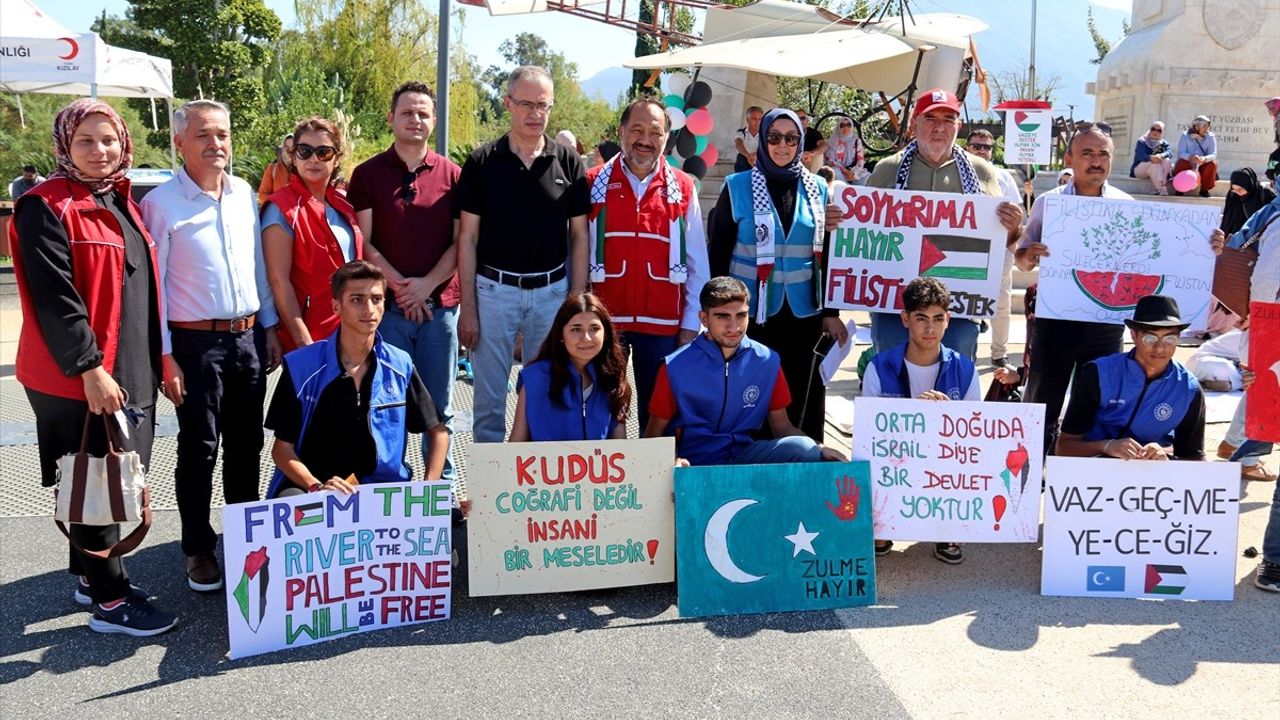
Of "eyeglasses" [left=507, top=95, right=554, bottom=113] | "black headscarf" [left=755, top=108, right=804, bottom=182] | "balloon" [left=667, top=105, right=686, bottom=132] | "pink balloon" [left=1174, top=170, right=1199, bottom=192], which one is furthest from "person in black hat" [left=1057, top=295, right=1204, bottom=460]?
"pink balloon" [left=1174, top=170, right=1199, bottom=192]

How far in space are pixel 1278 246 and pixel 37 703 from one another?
5186mm

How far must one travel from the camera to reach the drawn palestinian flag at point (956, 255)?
496 centimetres

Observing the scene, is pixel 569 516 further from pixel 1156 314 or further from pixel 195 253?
pixel 1156 314

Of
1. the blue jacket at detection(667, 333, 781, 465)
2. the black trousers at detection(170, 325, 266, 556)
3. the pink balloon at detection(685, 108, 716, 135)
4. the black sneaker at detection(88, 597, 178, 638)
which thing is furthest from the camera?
the pink balloon at detection(685, 108, 716, 135)

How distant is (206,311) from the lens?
394 cm

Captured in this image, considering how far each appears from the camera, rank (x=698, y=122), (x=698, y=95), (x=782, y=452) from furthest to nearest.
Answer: (x=698, y=95) < (x=698, y=122) < (x=782, y=452)

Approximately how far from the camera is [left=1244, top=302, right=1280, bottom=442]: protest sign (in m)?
4.36

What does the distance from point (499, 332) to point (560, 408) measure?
0.57 metres

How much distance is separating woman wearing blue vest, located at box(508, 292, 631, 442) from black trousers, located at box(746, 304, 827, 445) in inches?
32.2

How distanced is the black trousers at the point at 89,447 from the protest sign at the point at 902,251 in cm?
306

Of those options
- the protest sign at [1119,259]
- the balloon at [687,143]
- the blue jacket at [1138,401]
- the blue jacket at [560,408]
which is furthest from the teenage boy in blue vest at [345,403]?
the balloon at [687,143]

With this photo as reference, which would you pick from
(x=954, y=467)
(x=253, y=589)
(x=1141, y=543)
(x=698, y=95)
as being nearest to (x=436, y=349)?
(x=253, y=589)

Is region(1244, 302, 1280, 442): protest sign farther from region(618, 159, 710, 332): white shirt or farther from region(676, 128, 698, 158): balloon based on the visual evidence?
region(676, 128, 698, 158): balloon

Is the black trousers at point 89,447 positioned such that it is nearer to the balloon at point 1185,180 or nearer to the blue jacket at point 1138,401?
the blue jacket at point 1138,401
